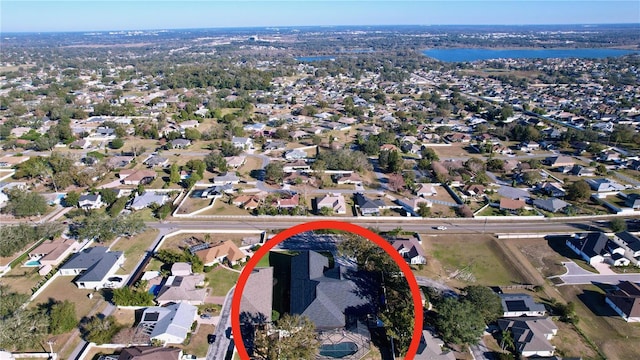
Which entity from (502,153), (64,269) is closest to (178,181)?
(64,269)

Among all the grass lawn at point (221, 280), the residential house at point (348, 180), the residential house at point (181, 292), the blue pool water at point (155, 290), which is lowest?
the grass lawn at point (221, 280)

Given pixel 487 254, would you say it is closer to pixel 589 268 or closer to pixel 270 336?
pixel 589 268

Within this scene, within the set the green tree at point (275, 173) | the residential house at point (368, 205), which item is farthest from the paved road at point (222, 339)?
the green tree at point (275, 173)

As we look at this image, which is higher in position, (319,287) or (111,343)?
(319,287)

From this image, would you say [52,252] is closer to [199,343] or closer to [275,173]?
[199,343]

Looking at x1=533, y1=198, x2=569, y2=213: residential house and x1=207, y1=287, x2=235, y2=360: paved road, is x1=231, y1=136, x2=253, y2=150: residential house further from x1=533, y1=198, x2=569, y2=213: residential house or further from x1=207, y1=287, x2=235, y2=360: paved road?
x1=533, y1=198, x2=569, y2=213: residential house

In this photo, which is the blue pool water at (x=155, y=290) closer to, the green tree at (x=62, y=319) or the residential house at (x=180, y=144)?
the green tree at (x=62, y=319)
